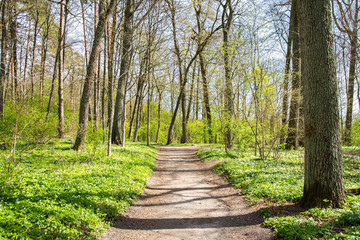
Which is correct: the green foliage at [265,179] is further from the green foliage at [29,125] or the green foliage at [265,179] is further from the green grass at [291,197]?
the green foliage at [29,125]

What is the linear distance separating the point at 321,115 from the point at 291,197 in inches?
89.8

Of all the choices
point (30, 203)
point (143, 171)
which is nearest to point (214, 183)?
point (143, 171)

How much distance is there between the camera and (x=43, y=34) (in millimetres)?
22375

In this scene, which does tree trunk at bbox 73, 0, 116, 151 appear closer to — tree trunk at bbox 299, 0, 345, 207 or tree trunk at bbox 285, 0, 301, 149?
tree trunk at bbox 299, 0, 345, 207

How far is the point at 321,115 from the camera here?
467 cm

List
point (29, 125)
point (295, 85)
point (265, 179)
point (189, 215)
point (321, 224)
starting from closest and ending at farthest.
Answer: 1. point (321, 224)
2. point (189, 215)
3. point (265, 179)
4. point (29, 125)
5. point (295, 85)

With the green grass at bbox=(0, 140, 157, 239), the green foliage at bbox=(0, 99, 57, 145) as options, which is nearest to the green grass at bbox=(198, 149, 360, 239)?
the green grass at bbox=(0, 140, 157, 239)

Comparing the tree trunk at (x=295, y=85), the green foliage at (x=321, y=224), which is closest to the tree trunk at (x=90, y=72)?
the green foliage at (x=321, y=224)

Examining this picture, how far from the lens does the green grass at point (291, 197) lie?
382 centimetres

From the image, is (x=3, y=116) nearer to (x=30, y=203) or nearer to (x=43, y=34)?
(x=30, y=203)

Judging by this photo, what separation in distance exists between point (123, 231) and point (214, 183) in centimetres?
461

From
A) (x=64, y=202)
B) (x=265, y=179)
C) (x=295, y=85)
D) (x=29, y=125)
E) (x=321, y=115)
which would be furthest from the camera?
(x=295, y=85)

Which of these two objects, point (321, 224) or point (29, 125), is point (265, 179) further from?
point (29, 125)

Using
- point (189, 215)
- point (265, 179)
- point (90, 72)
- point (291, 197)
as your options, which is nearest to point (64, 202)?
point (189, 215)
